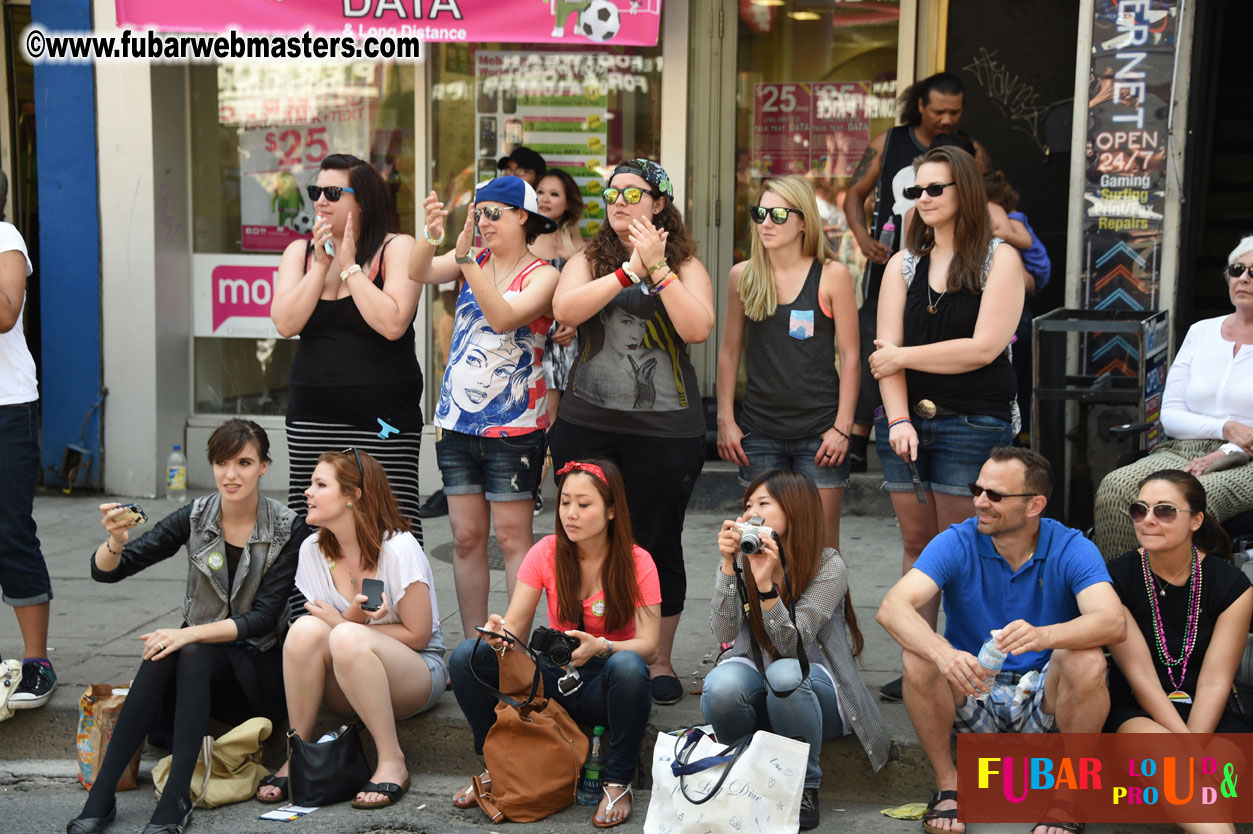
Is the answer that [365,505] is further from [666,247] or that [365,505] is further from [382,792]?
[666,247]

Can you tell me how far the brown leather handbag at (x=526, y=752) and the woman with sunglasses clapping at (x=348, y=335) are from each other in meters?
0.92

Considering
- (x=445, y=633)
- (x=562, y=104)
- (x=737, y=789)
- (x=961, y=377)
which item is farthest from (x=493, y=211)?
(x=562, y=104)

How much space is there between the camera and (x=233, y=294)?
8023 mm

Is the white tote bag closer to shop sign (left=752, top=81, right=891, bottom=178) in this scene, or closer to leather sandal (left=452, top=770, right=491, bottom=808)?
leather sandal (left=452, top=770, right=491, bottom=808)

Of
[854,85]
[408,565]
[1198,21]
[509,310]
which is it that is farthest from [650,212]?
[854,85]

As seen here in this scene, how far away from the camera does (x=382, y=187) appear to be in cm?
486

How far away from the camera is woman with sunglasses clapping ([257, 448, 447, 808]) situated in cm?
424

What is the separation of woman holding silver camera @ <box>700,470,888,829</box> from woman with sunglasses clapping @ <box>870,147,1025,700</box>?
0.49 meters

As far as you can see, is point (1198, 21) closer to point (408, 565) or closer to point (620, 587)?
point (620, 587)

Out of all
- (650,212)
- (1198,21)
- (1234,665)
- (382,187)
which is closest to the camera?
(1234,665)

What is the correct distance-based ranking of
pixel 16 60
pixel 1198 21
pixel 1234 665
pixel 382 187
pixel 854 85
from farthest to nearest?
1. pixel 16 60
2. pixel 854 85
3. pixel 1198 21
4. pixel 382 187
5. pixel 1234 665

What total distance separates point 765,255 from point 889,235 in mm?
1819

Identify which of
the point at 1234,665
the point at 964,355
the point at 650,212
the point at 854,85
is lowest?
the point at 1234,665

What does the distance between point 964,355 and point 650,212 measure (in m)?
1.12
